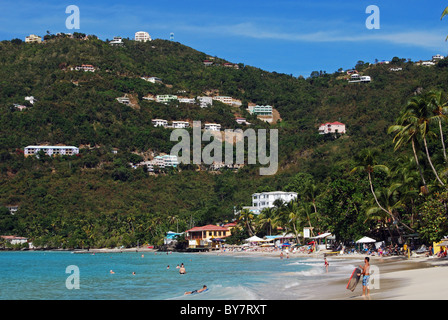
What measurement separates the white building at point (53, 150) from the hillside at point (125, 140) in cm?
229

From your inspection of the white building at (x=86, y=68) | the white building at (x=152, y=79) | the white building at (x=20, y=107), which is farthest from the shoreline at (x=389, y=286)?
the white building at (x=152, y=79)

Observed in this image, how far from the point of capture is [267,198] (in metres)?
101

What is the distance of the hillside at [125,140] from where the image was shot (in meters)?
109

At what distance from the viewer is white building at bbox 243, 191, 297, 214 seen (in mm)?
98688

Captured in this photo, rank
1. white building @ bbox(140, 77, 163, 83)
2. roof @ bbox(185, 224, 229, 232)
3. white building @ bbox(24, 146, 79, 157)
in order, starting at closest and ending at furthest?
roof @ bbox(185, 224, 229, 232) → white building @ bbox(24, 146, 79, 157) → white building @ bbox(140, 77, 163, 83)

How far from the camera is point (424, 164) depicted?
135 feet

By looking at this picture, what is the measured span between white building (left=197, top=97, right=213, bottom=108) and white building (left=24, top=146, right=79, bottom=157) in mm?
54434

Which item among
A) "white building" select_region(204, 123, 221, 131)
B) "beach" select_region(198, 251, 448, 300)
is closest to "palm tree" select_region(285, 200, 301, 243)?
"beach" select_region(198, 251, 448, 300)

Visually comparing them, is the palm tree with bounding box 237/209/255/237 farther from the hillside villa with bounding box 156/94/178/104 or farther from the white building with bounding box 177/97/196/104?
the white building with bounding box 177/97/196/104

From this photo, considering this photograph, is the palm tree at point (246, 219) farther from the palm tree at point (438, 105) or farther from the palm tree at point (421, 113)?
the palm tree at point (438, 105)

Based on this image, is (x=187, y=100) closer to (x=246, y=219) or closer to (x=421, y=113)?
(x=246, y=219)
